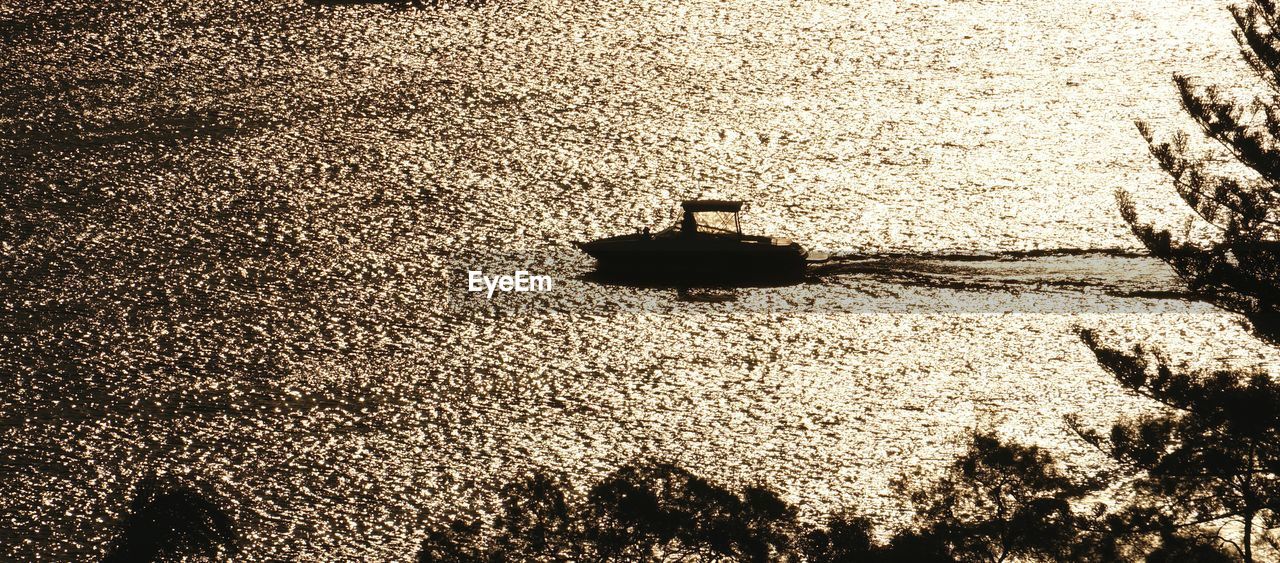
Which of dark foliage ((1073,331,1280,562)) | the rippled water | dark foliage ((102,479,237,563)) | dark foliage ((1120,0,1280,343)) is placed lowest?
dark foliage ((102,479,237,563))

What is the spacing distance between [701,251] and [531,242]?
433 centimetres

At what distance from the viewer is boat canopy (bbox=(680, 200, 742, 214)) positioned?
111 ft

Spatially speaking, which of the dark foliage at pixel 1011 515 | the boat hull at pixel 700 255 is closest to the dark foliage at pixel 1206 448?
the dark foliage at pixel 1011 515

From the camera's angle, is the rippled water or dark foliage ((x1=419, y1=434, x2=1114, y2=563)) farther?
the rippled water


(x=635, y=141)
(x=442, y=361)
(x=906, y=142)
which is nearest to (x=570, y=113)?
(x=635, y=141)

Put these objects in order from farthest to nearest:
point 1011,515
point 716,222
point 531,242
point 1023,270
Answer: point 531,242 < point 1023,270 < point 716,222 < point 1011,515

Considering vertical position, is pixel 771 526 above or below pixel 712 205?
below

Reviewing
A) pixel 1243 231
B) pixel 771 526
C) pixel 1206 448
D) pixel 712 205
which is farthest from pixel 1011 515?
pixel 712 205

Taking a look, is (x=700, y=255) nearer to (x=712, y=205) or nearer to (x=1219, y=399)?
(x=712, y=205)

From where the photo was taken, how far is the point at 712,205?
1336 inches

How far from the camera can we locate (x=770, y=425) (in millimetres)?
29000

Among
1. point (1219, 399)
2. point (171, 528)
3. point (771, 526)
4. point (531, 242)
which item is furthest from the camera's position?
point (531, 242)

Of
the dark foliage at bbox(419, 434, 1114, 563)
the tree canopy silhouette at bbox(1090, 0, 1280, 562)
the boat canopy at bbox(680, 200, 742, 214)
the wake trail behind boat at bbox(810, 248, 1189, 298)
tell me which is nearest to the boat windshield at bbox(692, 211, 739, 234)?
the boat canopy at bbox(680, 200, 742, 214)

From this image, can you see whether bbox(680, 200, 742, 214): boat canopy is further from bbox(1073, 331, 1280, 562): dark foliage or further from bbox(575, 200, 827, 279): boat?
bbox(1073, 331, 1280, 562): dark foliage
